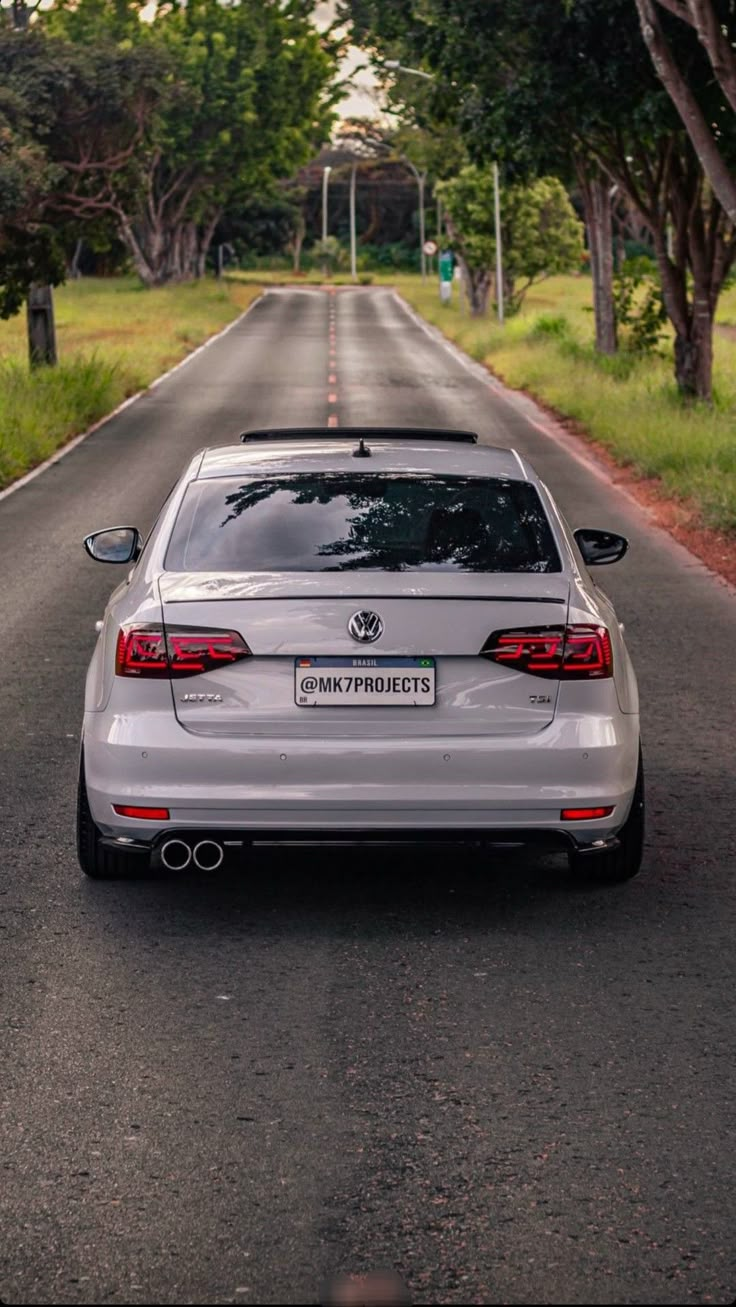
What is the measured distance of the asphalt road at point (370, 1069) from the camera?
417 cm

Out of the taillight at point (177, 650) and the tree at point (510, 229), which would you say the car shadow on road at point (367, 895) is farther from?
the tree at point (510, 229)

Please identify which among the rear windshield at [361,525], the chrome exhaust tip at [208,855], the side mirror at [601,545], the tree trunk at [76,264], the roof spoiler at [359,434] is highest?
the roof spoiler at [359,434]

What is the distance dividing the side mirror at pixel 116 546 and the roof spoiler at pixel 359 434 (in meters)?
0.74

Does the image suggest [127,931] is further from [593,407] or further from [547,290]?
[547,290]

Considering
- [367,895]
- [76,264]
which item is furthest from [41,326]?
[76,264]

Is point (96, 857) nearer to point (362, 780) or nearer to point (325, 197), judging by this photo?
point (362, 780)

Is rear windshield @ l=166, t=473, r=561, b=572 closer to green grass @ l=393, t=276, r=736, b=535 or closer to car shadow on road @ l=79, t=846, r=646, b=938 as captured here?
car shadow on road @ l=79, t=846, r=646, b=938

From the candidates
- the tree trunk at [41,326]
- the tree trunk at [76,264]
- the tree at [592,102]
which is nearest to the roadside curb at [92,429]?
the tree trunk at [41,326]

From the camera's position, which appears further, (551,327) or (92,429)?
(551,327)

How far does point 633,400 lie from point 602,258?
9611 millimetres

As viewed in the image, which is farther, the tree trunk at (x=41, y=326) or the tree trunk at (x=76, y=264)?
the tree trunk at (x=76, y=264)

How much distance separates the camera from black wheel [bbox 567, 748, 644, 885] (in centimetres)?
695

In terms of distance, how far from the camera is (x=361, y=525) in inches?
277

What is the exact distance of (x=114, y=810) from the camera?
6.57 metres
